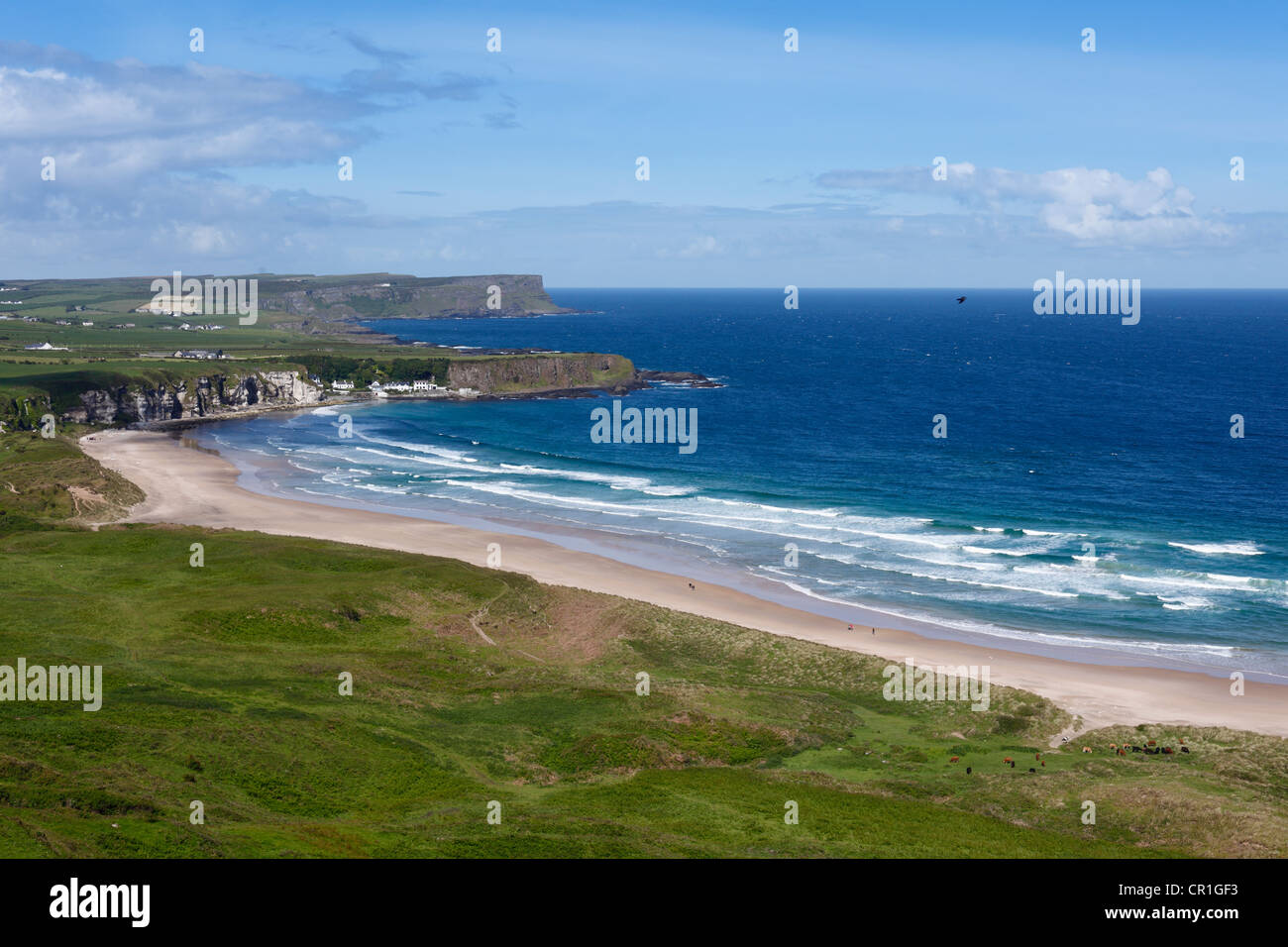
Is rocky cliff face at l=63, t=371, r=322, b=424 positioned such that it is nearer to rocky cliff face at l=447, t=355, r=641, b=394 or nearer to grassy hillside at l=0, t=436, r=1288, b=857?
rocky cliff face at l=447, t=355, r=641, b=394

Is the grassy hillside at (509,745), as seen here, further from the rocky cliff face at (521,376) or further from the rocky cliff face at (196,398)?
the rocky cliff face at (521,376)

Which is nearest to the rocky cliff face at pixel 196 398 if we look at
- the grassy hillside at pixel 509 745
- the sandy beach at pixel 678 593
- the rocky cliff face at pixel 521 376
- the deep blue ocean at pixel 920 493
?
the deep blue ocean at pixel 920 493

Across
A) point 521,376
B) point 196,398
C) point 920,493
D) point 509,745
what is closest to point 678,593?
point 509,745

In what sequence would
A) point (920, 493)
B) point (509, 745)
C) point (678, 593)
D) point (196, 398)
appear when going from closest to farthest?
point (509, 745), point (678, 593), point (920, 493), point (196, 398)

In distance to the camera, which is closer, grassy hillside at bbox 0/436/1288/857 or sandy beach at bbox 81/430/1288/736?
grassy hillside at bbox 0/436/1288/857

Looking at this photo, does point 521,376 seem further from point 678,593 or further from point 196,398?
point 678,593

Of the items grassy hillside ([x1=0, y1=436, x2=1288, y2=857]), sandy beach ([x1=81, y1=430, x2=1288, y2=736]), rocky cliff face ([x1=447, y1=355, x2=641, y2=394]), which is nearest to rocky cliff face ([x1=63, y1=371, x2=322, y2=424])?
sandy beach ([x1=81, y1=430, x2=1288, y2=736])
